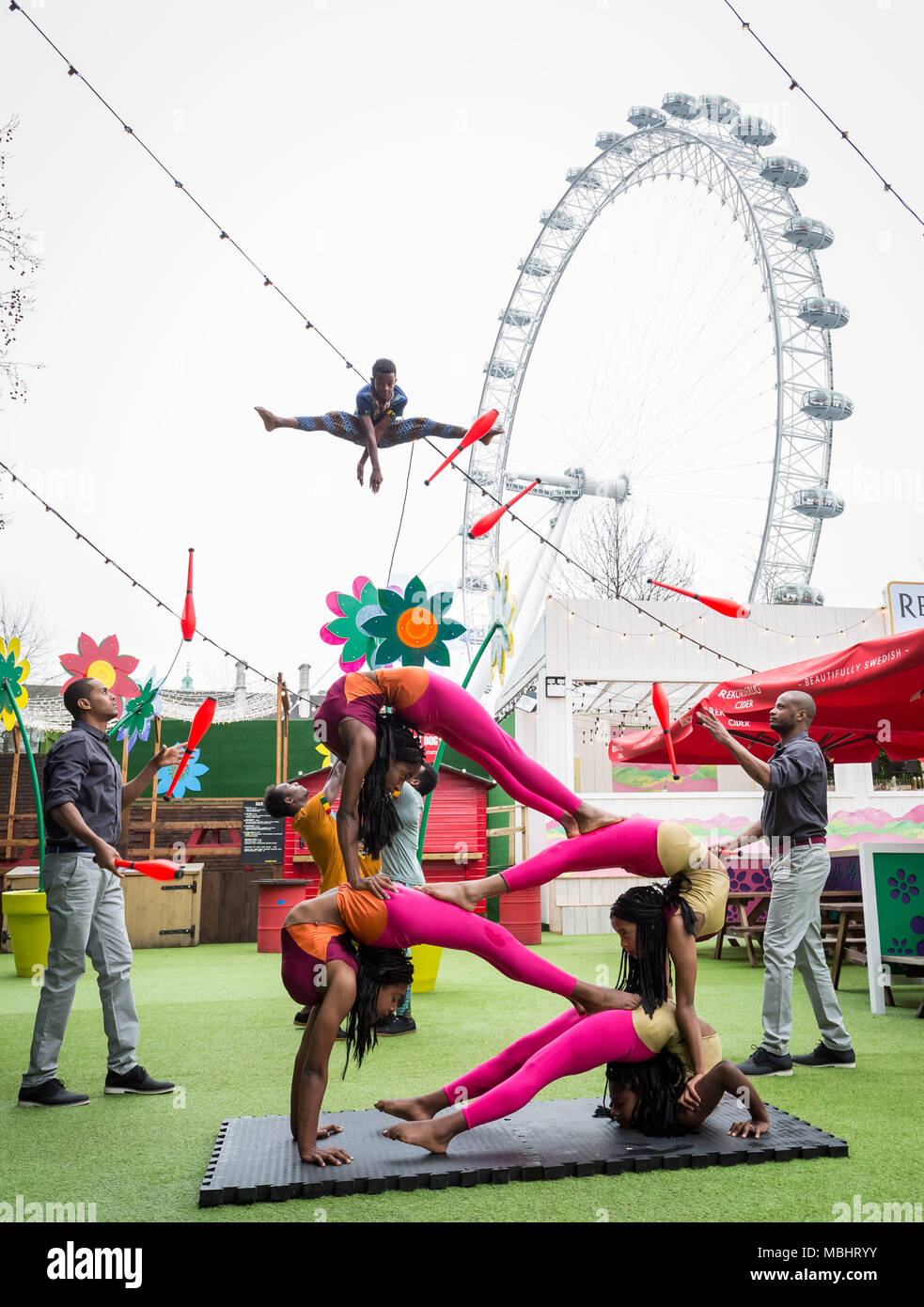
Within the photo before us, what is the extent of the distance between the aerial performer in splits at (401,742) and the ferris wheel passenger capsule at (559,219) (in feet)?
46.0

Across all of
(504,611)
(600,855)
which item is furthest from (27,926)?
(600,855)

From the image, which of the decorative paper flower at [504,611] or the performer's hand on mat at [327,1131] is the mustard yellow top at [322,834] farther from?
the performer's hand on mat at [327,1131]

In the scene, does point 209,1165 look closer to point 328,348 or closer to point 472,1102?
point 472,1102

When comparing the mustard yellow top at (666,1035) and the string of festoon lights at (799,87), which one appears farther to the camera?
the string of festoon lights at (799,87)

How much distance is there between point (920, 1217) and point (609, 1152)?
75cm

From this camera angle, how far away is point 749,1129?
259cm

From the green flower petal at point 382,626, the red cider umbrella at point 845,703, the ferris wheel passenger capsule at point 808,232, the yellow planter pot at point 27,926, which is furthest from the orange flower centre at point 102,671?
the ferris wheel passenger capsule at point 808,232

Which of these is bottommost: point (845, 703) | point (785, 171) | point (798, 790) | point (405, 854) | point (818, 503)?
point (405, 854)

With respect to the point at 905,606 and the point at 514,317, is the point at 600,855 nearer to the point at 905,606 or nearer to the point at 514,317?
the point at 905,606

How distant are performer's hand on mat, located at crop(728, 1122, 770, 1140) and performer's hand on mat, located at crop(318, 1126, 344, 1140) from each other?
3.64 ft

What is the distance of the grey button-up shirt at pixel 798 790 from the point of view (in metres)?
3.80

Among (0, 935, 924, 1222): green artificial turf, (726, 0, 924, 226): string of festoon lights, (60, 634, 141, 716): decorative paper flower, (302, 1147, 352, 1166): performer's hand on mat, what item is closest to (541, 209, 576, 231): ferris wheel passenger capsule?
(60, 634, 141, 716): decorative paper flower

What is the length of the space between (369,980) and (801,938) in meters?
2.00

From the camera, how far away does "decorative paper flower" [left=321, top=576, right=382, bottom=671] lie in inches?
189
